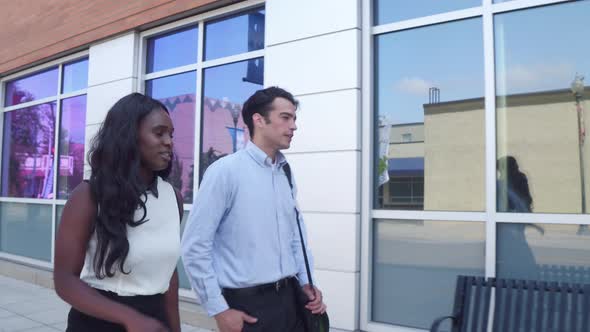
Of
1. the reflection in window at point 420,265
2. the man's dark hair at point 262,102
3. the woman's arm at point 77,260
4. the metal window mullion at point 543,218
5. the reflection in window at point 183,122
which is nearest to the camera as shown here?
the woman's arm at point 77,260

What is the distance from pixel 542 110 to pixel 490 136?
1.35ft

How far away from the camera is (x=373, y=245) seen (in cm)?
436

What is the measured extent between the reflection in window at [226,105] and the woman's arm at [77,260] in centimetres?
396

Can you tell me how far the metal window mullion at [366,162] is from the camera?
429 cm

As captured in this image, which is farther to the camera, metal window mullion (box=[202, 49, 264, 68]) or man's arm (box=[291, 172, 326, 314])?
metal window mullion (box=[202, 49, 264, 68])

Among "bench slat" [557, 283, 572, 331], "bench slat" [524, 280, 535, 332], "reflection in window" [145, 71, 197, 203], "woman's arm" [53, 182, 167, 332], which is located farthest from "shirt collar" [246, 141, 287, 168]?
"reflection in window" [145, 71, 197, 203]

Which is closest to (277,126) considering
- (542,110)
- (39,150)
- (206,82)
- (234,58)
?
(542,110)

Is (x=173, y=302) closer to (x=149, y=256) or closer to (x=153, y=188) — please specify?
(x=149, y=256)

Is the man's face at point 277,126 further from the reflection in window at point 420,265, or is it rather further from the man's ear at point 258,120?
the reflection in window at point 420,265

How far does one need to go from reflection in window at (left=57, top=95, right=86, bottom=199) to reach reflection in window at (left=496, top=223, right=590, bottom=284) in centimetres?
602

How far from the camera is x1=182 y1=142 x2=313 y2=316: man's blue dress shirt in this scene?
87.4 inches

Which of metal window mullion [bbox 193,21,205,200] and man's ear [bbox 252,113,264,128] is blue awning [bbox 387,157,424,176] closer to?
man's ear [bbox 252,113,264,128]

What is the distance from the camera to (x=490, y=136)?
3.85m

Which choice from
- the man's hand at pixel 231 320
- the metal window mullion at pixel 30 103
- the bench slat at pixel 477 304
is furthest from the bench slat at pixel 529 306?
the metal window mullion at pixel 30 103
